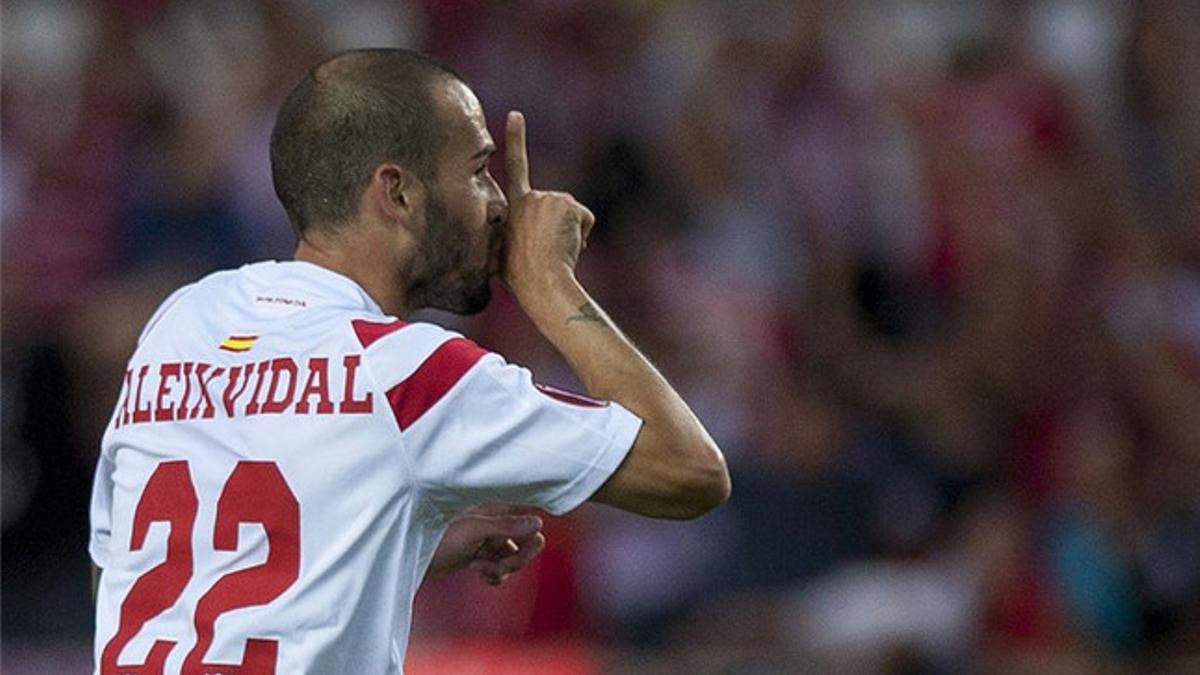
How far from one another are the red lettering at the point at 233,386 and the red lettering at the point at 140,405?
22 cm

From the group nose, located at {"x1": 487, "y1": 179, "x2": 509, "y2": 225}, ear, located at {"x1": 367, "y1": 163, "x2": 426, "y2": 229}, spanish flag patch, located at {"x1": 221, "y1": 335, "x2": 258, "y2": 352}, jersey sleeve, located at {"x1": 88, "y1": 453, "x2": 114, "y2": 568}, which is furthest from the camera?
jersey sleeve, located at {"x1": 88, "y1": 453, "x2": 114, "y2": 568}

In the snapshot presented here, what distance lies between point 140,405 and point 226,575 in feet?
1.51

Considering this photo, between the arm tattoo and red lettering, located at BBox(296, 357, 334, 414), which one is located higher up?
the arm tattoo

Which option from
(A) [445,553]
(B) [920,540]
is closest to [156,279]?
(B) [920,540]

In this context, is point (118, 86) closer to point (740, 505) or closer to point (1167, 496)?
point (740, 505)

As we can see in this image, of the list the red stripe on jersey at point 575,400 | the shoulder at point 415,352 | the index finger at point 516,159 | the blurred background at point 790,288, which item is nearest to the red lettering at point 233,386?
the shoulder at point 415,352

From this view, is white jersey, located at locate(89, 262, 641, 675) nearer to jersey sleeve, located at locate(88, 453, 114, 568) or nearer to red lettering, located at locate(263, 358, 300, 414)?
red lettering, located at locate(263, 358, 300, 414)

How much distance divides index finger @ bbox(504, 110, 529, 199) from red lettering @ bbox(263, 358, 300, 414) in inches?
26.4

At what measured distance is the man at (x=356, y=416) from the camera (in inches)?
180

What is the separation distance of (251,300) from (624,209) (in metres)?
5.58

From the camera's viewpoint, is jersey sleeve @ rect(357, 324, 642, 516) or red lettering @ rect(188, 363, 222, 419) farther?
red lettering @ rect(188, 363, 222, 419)

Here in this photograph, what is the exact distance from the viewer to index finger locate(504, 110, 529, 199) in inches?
199

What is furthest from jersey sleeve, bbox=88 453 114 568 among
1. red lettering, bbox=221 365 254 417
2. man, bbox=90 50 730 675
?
red lettering, bbox=221 365 254 417

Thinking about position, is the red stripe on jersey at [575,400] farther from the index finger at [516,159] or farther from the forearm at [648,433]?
the index finger at [516,159]
